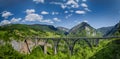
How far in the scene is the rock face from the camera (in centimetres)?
8606

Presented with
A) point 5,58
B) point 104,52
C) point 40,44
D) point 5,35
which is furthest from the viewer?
point 40,44

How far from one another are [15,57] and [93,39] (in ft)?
107

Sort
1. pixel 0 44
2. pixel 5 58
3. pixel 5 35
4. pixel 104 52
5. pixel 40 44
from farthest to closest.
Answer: pixel 40 44 < pixel 5 35 < pixel 0 44 < pixel 104 52 < pixel 5 58

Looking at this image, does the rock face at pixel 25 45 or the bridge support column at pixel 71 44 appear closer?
the rock face at pixel 25 45

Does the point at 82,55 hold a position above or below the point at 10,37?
below

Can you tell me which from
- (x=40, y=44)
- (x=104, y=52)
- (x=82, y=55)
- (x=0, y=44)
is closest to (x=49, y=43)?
(x=40, y=44)

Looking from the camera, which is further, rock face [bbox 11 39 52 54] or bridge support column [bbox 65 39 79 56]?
bridge support column [bbox 65 39 79 56]

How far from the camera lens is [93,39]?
85.8 m

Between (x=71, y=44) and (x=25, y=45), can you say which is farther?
(x=25, y=45)

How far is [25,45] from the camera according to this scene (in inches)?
3875

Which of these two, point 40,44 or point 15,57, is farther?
point 40,44

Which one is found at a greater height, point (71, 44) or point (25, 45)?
point (25, 45)

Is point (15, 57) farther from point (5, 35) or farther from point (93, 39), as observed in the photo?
point (93, 39)

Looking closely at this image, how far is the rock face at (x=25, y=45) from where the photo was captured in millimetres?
86062
